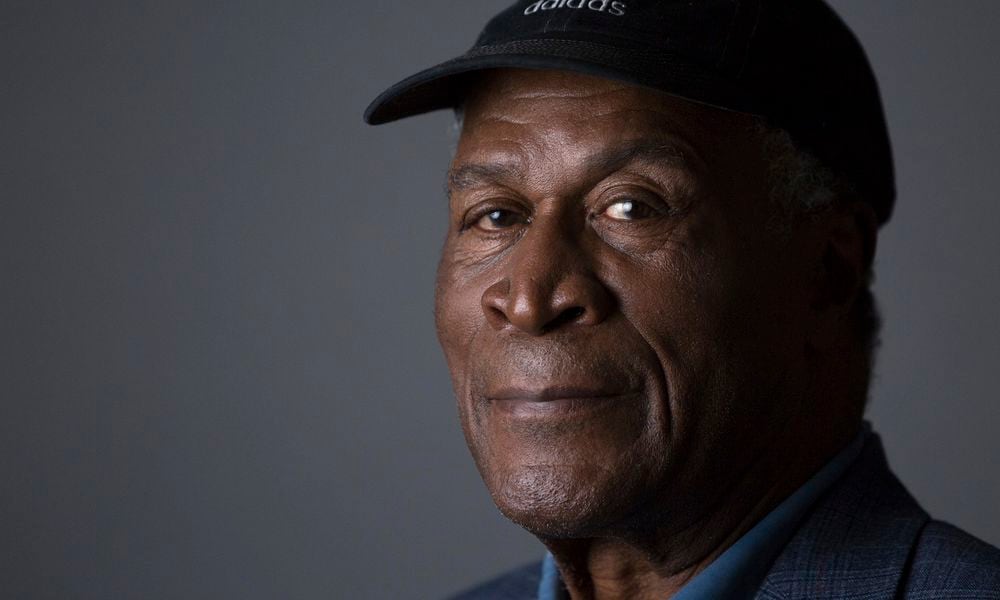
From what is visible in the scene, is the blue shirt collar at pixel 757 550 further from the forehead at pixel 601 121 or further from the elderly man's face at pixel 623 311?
the forehead at pixel 601 121

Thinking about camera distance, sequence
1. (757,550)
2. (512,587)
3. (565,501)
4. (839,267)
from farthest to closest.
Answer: (512,587)
(839,267)
(757,550)
(565,501)

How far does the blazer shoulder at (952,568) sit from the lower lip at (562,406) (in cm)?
53

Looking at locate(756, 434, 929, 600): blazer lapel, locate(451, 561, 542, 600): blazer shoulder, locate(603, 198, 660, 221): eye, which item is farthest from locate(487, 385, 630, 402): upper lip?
locate(451, 561, 542, 600): blazer shoulder

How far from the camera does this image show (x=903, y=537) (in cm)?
217

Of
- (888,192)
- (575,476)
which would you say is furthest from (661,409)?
(888,192)

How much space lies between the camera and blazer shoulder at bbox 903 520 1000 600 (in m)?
2.05

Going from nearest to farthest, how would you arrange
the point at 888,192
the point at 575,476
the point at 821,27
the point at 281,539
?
1. the point at 575,476
2. the point at 821,27
3. the point at 888,192
4. the point at 281,539

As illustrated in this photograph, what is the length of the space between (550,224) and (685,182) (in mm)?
226

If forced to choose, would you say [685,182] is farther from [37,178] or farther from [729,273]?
[37,178]

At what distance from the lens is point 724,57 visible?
7.06ft

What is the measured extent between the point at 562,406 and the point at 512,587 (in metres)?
0.92

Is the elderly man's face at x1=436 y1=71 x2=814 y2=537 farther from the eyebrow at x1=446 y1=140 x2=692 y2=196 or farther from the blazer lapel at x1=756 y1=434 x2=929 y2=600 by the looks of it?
the blazer lapel at x1=756 y1=434 x2=929 y2=600

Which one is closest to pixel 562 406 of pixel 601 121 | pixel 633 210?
pixel 633 210

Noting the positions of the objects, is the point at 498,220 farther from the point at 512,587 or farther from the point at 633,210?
the point at 512,587
